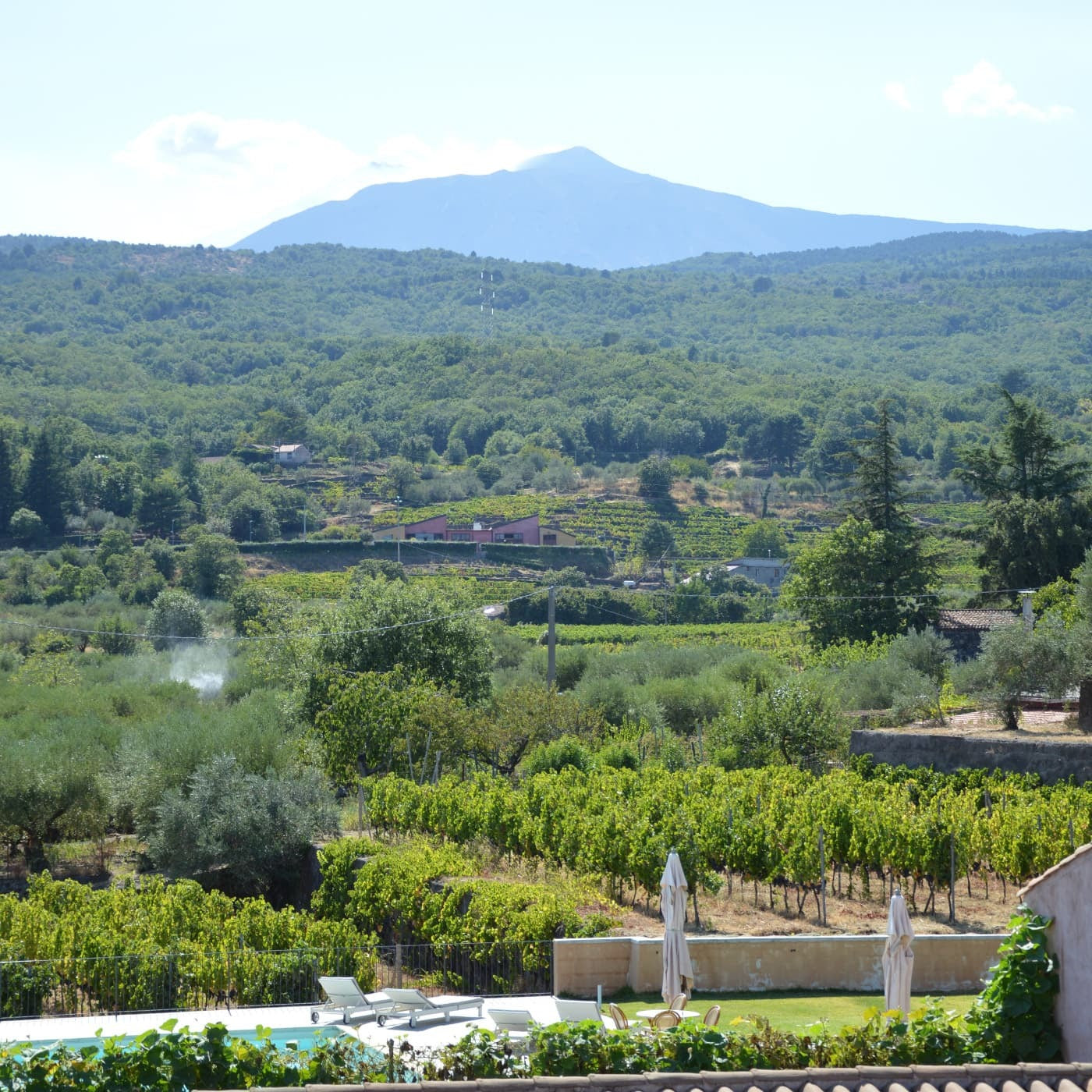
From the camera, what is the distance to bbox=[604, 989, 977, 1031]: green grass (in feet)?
45.9

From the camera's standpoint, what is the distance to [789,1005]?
577 inches

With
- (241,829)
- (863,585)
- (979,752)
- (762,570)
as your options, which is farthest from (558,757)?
(762,570)

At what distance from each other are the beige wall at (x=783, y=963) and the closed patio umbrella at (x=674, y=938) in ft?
3.69

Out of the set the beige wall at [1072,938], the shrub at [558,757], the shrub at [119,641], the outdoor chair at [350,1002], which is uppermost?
the beige wall at [1072,938]

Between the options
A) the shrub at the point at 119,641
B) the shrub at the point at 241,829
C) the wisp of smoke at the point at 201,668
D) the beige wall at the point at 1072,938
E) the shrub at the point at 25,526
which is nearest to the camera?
the beige wall at the point at 1072,938

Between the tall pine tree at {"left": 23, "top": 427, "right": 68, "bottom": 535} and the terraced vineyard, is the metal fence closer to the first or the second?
the terraced vineyard

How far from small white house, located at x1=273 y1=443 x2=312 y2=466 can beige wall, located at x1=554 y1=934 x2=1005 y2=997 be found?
111394mm

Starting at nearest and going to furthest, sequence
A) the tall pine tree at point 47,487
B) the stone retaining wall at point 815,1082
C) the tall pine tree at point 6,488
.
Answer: the stone retaining wall at point 815,1082
the tall pine tree at point 6,488
the tall pine tree at point 47,487

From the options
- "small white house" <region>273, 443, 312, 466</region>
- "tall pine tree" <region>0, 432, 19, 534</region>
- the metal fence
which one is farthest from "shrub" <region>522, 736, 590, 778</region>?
"small white house" <region>273, 443, 312, 466</region>

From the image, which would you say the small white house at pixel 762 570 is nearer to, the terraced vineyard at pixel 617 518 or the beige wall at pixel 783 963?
the terraced vineyard at pixel 617 518

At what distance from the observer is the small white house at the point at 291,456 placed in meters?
125

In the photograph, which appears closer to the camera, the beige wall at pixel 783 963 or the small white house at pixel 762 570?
the beige wall at pixel 783 963


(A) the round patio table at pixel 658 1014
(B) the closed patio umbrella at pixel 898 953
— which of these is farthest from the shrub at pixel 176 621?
(B) the closed patio umbrella at pixel 898 953

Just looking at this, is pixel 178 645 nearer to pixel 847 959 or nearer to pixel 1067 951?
pixel 847 959
